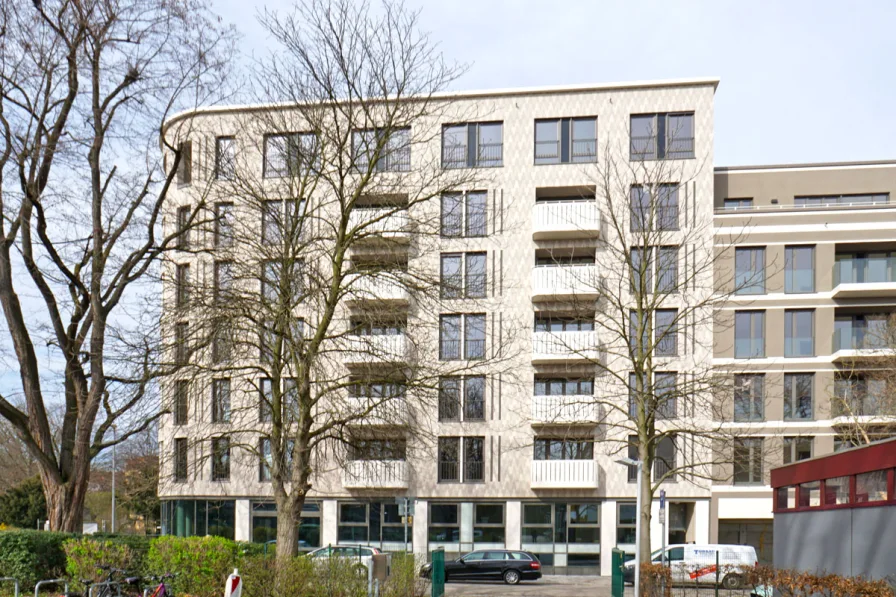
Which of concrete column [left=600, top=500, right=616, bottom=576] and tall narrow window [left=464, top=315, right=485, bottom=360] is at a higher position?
tall narrow window [left=464, top=315, right=485, bottom=360]

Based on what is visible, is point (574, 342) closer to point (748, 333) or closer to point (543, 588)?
point (748, 333)

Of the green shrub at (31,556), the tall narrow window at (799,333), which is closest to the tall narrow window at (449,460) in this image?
the tall narrow window at (799,333)

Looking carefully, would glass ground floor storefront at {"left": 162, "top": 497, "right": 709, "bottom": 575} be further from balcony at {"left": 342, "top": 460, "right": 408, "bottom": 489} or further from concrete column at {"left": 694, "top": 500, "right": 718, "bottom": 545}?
balcony at {"left": 342, "top": 460, "right": 408, "bottom": 489}

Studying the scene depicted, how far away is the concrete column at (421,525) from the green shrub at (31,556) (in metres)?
21.0

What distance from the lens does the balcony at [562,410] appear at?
1502 inches

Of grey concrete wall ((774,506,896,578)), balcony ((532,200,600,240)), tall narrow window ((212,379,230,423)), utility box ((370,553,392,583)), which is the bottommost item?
utility box ((370,553,392,583))

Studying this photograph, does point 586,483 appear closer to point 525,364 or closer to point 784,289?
point 525,364

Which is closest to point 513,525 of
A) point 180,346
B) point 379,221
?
point 379,221

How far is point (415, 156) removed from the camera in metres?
42.1

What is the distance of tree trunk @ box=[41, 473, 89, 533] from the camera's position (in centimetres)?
2344

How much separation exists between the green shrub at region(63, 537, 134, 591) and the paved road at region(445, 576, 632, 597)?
11366mm

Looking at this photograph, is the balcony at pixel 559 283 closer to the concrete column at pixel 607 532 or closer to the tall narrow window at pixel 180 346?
the concrete column at pixel 607 532

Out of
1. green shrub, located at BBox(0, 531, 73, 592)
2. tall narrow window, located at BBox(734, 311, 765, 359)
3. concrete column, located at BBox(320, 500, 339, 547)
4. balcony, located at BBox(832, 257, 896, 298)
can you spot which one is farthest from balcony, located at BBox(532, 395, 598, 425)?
green shrub, located at BBox(0, 531, 73, 592)

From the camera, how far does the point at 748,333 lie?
4175 centimetres
